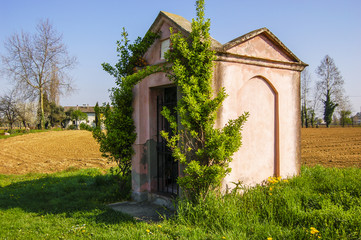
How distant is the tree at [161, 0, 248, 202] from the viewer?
Result: 5020 mm

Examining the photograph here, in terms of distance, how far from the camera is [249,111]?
6.21 meters

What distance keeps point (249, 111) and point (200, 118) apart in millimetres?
1647

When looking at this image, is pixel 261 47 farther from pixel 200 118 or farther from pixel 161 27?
pixel 200 118

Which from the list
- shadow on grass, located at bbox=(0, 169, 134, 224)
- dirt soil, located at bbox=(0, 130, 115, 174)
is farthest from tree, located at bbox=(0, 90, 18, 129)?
shadow on grass, located at bbox=(0, 169, 134, 224)

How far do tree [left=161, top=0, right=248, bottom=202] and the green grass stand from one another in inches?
16.4

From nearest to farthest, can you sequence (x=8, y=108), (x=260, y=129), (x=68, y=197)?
1. (x=260, y=129)
2. (x=68, y=197)
3. (x=8, y=108)

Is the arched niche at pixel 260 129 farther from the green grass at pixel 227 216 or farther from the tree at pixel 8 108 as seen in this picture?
the tree at pixel 8 108

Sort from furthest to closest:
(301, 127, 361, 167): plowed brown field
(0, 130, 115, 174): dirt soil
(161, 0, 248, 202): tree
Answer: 1. (0, 130, 115, 174): dirt soil
2. (301, 127, 361, 167): plowed brown field
3. (161, 0, 248, 202): tree

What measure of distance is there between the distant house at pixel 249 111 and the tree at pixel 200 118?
0.77 metres

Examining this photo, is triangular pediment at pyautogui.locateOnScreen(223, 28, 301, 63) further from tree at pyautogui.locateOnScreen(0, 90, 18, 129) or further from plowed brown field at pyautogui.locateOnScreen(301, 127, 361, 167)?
tree at pyautogui.locateOnScreen(0, 90, 18, 129)

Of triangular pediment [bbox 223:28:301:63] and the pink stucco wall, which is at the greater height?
triangular pediment [bbox 223:28:301:63]

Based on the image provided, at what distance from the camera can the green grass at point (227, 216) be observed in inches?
157

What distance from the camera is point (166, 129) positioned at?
685cm

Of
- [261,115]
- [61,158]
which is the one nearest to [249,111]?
[261,115]
